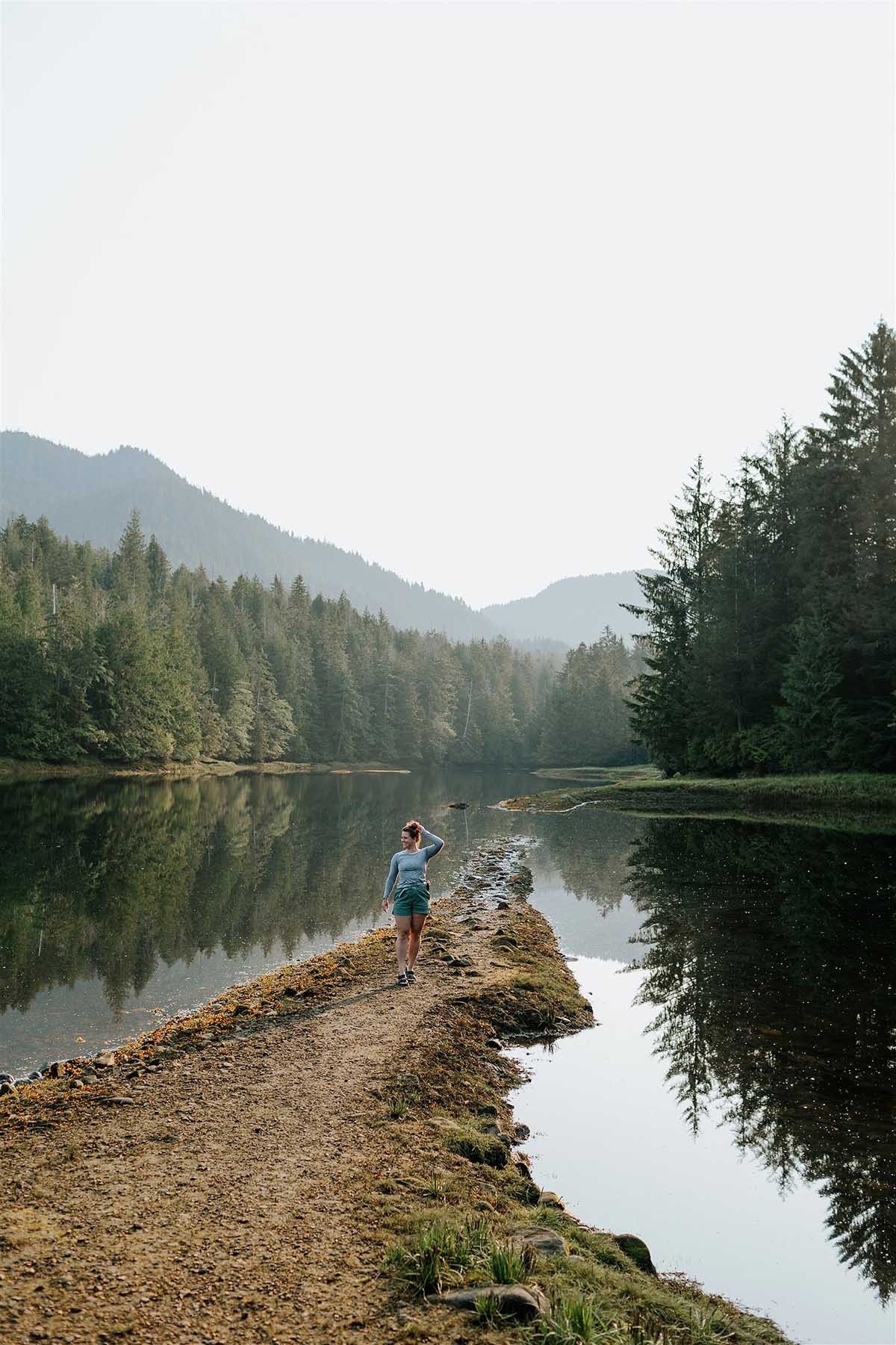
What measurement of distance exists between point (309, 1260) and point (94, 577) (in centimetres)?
13099

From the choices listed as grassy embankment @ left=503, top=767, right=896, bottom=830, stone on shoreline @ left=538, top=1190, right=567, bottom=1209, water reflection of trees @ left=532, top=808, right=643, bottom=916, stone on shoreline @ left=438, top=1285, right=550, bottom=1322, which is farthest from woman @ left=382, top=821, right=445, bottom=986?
grassy embankment @ left=503, top=767, right=896, bottom=830

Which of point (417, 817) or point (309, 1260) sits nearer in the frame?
point (309, 1260)

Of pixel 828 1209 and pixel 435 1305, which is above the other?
pixel 435 1305

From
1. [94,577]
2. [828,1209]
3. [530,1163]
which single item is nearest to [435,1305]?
[530,1163]

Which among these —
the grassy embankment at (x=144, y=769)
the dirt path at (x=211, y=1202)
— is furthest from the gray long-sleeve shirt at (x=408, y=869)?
the grassy embankment at (x=144, y=769)

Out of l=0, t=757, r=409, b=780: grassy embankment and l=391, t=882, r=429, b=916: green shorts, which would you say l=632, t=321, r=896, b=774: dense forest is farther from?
l=0, t=757, r=409, b=780: grassy embankment

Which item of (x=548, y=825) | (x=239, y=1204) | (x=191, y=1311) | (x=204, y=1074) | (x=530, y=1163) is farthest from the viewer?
(x=548, y=825)

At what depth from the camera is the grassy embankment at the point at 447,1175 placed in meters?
5.25

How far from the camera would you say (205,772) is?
8575cm

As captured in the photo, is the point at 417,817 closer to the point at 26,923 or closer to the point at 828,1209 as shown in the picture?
the point at 26,923

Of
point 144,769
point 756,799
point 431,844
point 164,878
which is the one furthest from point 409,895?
point 144,769

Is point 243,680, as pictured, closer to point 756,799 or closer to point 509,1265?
point 756,799

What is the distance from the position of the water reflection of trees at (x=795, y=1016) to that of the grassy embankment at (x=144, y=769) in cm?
5598

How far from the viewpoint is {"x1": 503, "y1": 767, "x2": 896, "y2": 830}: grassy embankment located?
40.1 metres
